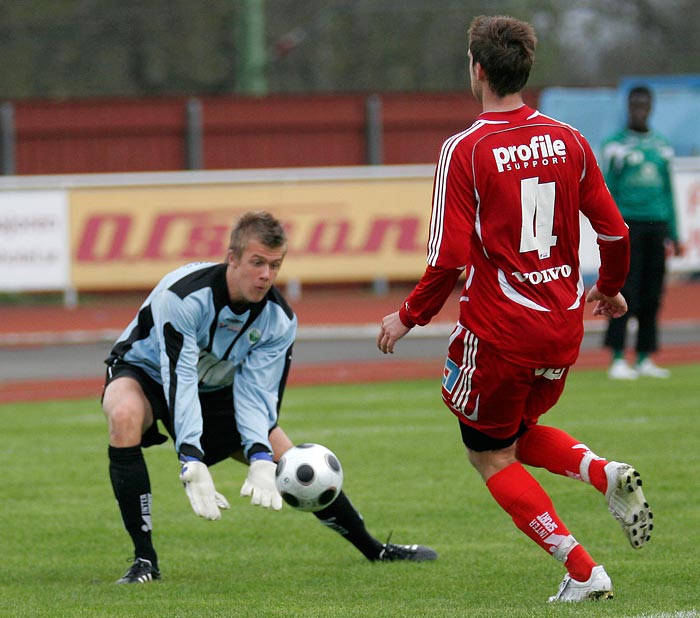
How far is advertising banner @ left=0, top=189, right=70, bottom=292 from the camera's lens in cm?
1747

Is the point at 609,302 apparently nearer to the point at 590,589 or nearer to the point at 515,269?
the point at 515,269

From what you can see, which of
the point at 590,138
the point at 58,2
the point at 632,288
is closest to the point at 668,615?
the point at 632,288

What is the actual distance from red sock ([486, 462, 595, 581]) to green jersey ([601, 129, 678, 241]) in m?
6.45

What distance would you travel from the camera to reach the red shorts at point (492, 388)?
495 centimetres

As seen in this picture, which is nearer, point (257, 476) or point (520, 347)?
point (520, 347)

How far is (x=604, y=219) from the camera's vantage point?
5.11 meters

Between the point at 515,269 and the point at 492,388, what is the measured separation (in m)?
0.45

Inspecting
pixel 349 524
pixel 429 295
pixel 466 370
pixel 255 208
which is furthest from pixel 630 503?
pixel 255 208

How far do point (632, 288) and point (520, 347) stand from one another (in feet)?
22.4

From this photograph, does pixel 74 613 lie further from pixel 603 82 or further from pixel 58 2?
pixel 603 82

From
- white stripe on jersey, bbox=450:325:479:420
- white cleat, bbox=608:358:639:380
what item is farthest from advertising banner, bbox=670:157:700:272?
white stripe on jersey, bbox=450:325:479:420

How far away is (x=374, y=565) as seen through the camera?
20.2 ft

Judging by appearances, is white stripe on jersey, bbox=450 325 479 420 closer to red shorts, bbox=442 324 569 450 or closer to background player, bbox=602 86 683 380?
red shorts, bbox=442 324 569 450

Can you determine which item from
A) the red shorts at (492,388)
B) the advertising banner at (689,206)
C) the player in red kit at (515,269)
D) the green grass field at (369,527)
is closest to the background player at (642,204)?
the green grass field at (369,527)
